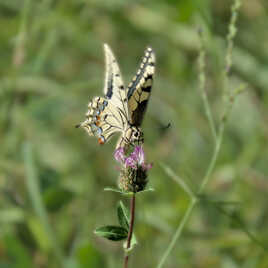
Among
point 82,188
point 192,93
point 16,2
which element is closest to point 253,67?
point 192,93

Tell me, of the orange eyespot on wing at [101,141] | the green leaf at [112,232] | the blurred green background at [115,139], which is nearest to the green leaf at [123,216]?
the green leaf at [112,232]

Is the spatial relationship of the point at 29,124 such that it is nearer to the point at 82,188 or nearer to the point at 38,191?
the point at 82,188

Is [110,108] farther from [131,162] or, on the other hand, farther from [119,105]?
[131,162]

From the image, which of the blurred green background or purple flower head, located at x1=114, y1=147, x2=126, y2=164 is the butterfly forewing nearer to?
purple flower head, located at x1=114, y1=147, x2=126, y2=164

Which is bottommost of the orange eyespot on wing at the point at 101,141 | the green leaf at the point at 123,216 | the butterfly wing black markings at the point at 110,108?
the green leaf at the point at 123,216

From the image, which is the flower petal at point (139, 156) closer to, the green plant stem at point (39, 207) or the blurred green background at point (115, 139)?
the blurred green background at point (115, 139)
